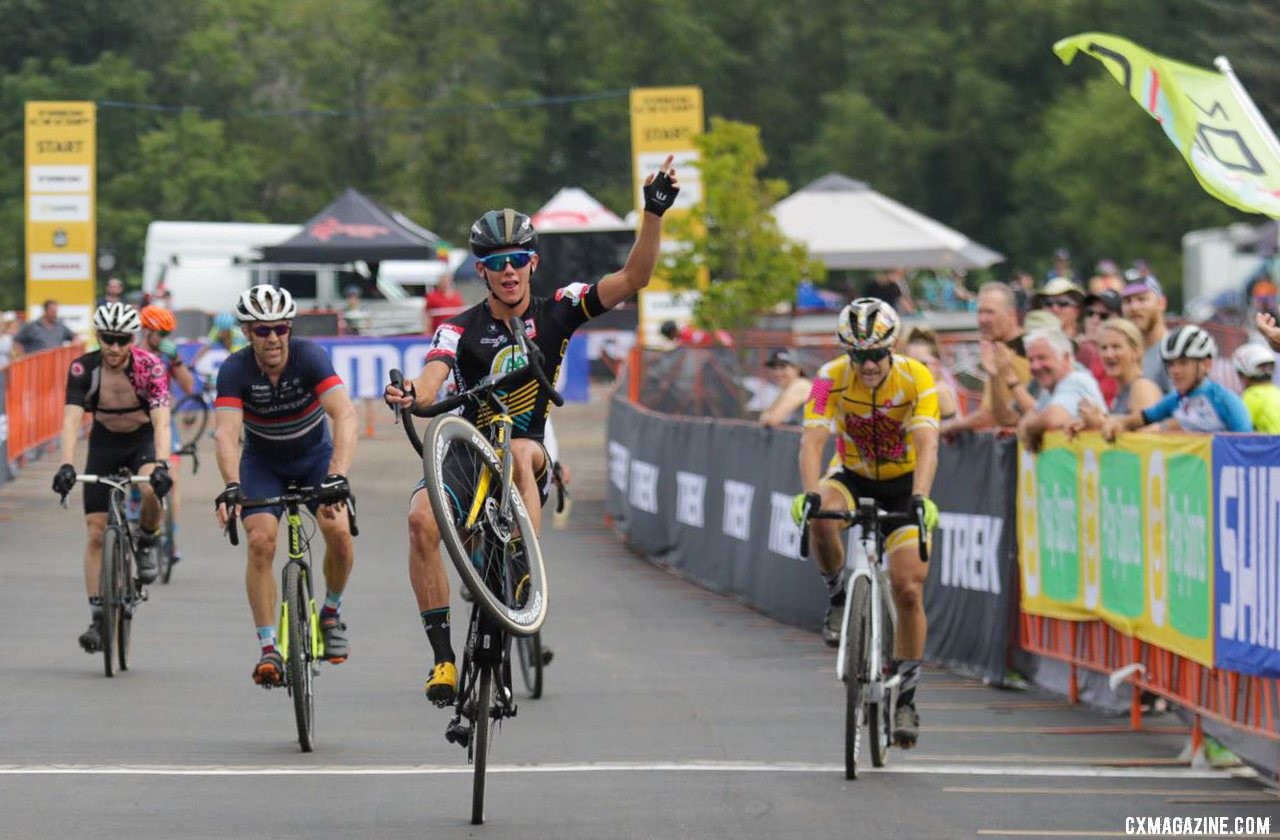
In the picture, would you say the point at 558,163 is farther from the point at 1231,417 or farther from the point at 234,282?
the point at 1231,417

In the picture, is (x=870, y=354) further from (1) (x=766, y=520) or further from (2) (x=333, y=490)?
(1) (x=766, y=520)

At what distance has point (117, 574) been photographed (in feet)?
48.0

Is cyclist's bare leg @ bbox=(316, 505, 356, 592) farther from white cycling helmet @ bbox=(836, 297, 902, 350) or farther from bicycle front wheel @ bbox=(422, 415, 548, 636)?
white cycling helmet @ bbox=(836, 297, 902, 350)

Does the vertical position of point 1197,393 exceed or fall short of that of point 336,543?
it exceeds it

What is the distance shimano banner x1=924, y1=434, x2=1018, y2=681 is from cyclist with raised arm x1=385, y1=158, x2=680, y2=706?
523 cm

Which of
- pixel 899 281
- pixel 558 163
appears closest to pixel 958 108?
pixel 558 163

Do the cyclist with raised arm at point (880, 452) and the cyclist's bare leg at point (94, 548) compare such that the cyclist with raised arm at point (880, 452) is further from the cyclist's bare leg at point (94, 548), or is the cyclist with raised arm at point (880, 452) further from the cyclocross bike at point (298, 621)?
the cyclist's bare leg at point (94, 548)

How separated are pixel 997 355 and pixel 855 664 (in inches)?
161

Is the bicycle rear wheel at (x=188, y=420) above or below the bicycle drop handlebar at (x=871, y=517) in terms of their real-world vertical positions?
below

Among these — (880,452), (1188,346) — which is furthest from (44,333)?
(880,452)

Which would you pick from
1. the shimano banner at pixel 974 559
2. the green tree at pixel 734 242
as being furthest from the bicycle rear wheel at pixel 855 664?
the green tree at pixel 734 242

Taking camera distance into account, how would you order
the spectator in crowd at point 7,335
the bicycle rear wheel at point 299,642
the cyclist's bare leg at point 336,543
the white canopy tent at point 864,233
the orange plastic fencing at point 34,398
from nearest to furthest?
the bicycle rear wheel at point 299,642 → the cyclist's bare leg at point 336,543 → the orange plastic fencing at point 34,398 → the spectator in crowd at point 7,335 → the white canopy tent at point 864,233

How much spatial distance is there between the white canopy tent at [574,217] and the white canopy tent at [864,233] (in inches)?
487

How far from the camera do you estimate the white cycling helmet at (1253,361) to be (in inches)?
507
